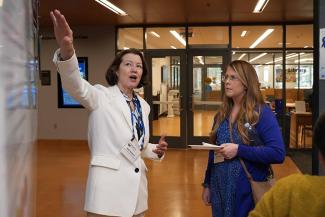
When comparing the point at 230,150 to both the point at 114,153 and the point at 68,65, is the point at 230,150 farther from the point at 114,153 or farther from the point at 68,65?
the point at 68,65

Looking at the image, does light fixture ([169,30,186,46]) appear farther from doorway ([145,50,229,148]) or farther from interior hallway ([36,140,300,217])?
interior hallway ([36,140,300,217])

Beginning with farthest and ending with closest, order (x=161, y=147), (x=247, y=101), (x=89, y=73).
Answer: (x=89, y=73) → (x=161, y=147) → (x=247, y=101)

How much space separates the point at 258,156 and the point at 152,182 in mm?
4239

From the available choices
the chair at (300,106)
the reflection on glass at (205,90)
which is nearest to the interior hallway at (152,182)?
the reflection on glass at (205,90)

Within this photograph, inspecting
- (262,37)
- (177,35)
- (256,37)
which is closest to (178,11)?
(177,35)

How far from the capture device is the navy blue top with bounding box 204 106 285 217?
207cm

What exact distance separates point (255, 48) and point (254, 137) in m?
7.80

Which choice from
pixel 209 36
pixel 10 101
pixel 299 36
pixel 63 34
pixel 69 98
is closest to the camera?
pixel 10 101

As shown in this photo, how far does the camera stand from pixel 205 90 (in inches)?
386

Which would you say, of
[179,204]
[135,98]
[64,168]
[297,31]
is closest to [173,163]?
[64,168]

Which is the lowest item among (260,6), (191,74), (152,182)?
(152,182)

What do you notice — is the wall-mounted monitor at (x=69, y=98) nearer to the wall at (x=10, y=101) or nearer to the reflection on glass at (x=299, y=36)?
the reflection on glass at (x=299, y=36)

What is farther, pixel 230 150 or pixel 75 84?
pixel 230 150

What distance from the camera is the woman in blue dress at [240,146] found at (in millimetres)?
2076
